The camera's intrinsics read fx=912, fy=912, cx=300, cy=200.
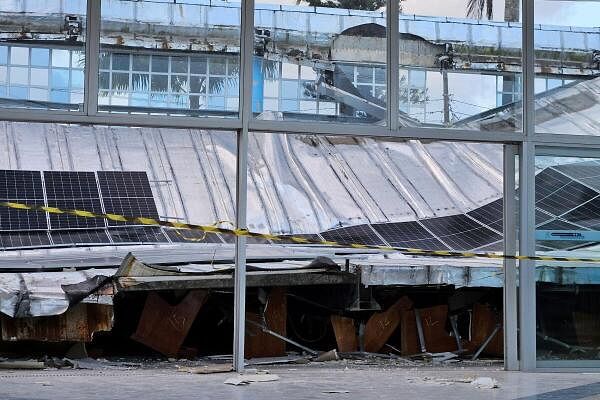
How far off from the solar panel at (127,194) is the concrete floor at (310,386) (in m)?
9.74

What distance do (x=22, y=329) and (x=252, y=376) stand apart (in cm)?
477

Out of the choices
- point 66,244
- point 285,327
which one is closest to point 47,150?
point 66,244

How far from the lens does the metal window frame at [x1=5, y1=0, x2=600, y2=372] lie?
7270 millimetres

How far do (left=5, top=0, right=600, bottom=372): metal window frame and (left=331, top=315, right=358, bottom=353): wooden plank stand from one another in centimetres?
457

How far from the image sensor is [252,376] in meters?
7.28

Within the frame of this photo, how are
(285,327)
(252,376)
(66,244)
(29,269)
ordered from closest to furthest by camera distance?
(252,376) < (285,327) < (29,269) < (66,244)

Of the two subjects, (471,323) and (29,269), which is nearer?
(471,323)

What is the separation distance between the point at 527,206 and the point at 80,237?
34.9 feet

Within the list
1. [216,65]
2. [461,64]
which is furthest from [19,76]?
[461,64]

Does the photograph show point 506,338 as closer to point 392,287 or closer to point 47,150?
point 392,287

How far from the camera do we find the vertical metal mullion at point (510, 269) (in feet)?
26.1

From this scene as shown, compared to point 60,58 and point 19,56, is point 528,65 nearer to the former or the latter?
point 60,58

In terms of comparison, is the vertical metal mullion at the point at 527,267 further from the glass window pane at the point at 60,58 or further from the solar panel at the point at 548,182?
the glass window pane at the point at 60,58

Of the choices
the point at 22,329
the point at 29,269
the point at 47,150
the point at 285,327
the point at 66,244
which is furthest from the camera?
the point at 47,150
